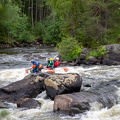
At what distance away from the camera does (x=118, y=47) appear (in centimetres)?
1516

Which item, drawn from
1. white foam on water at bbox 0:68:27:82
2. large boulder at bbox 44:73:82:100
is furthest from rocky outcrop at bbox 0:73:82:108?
white foam on water at bbox 0:68:27:82

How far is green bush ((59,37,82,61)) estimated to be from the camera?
15.2 m

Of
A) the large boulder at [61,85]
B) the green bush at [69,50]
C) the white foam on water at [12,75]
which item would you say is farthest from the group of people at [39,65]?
the green bush at [69,50]

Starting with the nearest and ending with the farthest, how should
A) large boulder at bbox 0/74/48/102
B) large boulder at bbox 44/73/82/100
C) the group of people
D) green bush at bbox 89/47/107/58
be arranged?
1. large boulder at bbox 44/73/82/100
2. large boulder at bbox 0/74/48/102
3. the group of people
4. green bush at bbox 89/47/107/58

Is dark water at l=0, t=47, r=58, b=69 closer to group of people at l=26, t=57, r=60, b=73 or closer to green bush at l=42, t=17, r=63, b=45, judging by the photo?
group of people at l=26, t=57, r=60, b=73

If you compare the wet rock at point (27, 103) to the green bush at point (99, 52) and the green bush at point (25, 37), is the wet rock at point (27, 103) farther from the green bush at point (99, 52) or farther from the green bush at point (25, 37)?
the green bush at point (25, 37)

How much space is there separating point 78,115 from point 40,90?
8.74 feet

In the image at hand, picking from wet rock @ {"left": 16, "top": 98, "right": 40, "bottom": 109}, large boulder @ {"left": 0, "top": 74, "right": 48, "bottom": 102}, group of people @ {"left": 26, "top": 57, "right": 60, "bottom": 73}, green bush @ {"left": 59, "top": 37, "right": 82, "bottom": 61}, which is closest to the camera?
wet rock @ {"left": 16, "top": 98, "right": 40, "bottom": 109}

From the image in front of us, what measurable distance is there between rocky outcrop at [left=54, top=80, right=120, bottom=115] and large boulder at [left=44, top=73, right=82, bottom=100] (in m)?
0.61

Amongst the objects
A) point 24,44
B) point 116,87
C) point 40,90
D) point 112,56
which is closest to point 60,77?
point 40,90

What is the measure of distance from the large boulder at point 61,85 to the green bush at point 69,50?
754cm

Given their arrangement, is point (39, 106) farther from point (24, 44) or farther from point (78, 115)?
point (24, 44)

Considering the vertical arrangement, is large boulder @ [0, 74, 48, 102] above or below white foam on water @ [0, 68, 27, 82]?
above

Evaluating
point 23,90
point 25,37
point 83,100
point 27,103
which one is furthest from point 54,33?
point 83,100
